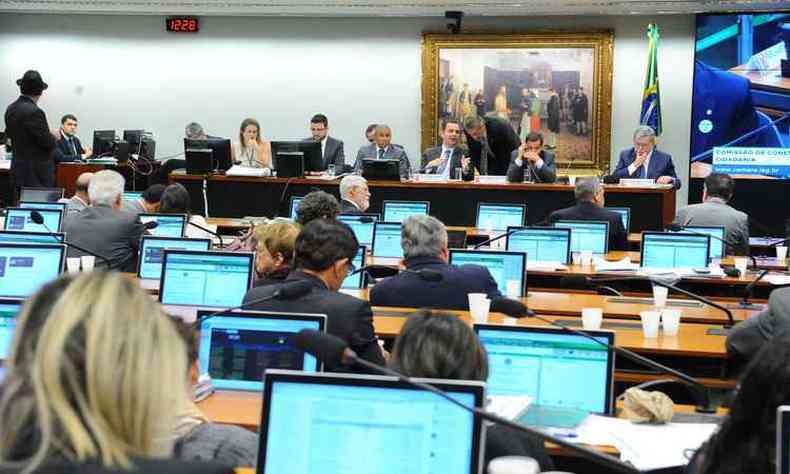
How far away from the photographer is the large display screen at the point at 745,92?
1443cm

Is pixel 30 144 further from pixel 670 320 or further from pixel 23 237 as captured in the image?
pixel 670 320

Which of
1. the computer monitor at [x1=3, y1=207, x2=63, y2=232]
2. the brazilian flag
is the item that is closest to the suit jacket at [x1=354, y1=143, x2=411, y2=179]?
the brazilian flag

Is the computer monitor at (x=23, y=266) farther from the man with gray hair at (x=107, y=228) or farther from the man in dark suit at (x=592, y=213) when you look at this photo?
the man in dark suit at (x=592, y=213)

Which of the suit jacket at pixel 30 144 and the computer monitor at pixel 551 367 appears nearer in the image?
the computer monitor at pixel 551 367

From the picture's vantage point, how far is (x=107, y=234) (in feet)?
22.5

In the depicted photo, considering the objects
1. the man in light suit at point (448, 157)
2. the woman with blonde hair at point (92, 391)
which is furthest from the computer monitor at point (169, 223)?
the woman with blonde hair at point (92, 391)

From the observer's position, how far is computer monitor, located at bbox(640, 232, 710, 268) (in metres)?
7.63

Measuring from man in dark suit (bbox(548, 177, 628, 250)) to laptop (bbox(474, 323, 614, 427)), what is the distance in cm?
524

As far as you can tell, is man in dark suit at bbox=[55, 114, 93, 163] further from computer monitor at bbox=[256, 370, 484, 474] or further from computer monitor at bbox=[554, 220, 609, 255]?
computer monitor at bbox=[256, 370, 484, 474]

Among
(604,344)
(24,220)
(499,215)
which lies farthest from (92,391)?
(499,215)

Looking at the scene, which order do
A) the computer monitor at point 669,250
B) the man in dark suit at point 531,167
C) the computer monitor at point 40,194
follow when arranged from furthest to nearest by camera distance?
the man in dark suit at point 531,167
the computer monitor at point 40,194
the computer monitor at point 669,250

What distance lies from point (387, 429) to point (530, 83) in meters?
13.3

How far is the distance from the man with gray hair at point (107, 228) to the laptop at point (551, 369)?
370 centimetres

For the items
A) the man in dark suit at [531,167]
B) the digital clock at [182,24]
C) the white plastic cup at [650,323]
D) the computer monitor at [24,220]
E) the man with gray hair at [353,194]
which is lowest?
the white plastic cup at [650,323]
